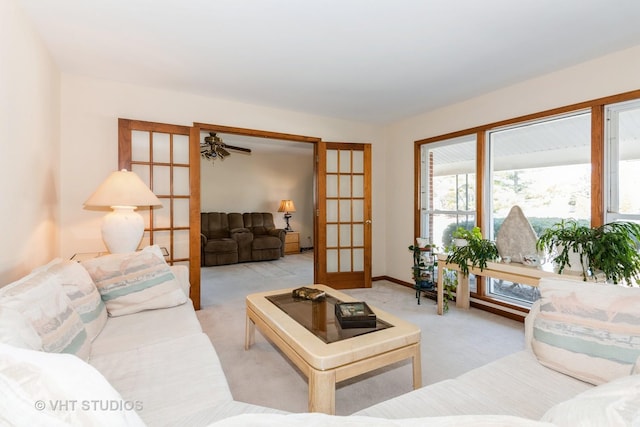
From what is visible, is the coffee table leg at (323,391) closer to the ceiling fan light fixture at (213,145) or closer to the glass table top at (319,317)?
the glass table top at (319,317)

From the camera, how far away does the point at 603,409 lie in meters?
0.56

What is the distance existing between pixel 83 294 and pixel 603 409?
6.80 feet

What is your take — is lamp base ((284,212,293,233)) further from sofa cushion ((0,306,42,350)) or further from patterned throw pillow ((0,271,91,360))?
sofa cushion ((0,306,42,350))

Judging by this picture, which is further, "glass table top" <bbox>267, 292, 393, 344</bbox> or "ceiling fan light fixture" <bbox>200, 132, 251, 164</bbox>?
"ceiling fan light fixture" <bbox>200, 132, 251, 164</bbox>

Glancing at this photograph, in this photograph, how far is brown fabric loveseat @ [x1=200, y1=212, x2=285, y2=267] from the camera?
5.74 metres

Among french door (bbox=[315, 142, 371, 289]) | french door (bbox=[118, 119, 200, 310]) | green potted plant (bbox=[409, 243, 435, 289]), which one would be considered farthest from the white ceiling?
green potted plant (bbox=[409, 243, 435, 289])

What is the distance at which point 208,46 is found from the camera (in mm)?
2314

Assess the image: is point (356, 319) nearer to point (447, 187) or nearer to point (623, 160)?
point (623, 160)

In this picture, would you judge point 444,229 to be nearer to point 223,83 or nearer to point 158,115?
point 223,83

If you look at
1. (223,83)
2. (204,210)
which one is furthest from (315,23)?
(204,210)

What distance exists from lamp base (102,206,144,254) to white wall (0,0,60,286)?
407mm

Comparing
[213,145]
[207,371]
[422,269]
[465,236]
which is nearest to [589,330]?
[207,371]

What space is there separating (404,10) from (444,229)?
2.74 metres

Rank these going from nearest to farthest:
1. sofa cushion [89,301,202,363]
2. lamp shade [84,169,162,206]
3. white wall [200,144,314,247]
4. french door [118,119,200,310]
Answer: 1. sofa cushion [89,301,202,363]
2. lamp shade [84,169,162,206]
3. french door [118,119,200,310]
4. white wall [200,144,314,247]
